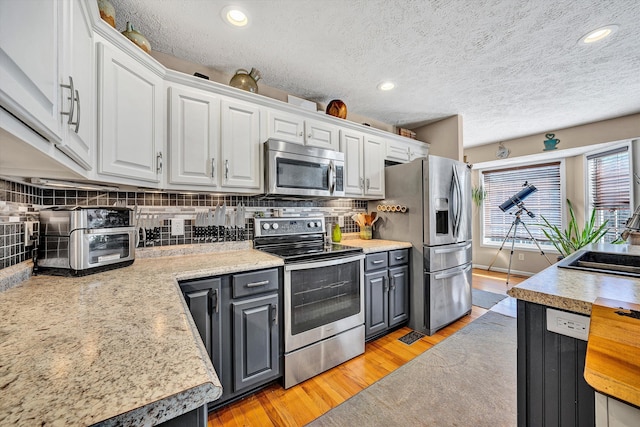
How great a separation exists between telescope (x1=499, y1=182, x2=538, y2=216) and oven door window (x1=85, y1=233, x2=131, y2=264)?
530 cm

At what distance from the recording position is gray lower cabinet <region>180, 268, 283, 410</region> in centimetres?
147

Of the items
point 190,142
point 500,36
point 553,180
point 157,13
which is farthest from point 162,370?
point 553,180

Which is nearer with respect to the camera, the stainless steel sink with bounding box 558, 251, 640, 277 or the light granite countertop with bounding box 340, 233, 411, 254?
the stainless steel sink with bounding box 558, 251, 640, 277

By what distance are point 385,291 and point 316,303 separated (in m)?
0.85

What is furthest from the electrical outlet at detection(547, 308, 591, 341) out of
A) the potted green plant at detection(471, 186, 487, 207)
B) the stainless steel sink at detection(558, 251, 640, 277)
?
the potted green plant at detection(471, 186, 487, 207)

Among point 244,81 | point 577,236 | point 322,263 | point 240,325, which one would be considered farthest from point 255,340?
point 577,236

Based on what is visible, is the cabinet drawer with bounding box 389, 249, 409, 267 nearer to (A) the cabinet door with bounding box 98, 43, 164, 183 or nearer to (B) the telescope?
(A) the cabinet door with bounding box 98, 43, 164, 183

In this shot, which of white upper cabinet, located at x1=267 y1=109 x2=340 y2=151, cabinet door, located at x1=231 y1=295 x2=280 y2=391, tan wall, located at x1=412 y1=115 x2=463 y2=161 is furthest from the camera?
tan wall, located at x1=412 y1=115 x2=463 y2=161

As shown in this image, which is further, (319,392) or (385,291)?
(385,291)

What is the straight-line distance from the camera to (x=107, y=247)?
142 cm

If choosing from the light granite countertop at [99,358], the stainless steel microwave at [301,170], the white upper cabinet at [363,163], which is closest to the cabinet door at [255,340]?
the light granite countertop at [99,358]

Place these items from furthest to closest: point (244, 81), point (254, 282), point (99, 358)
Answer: point (244, 81), point (254, 282), point (99, 358)

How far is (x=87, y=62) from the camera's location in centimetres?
114

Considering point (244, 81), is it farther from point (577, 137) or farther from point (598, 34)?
point (577, 137)
